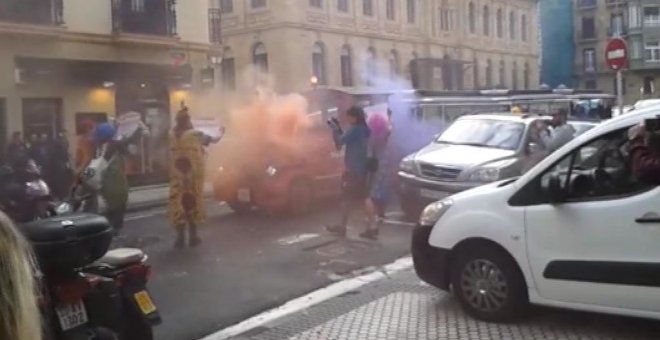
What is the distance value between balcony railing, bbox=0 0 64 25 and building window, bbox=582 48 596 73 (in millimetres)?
41340

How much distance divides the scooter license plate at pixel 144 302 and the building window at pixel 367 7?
2934 cm

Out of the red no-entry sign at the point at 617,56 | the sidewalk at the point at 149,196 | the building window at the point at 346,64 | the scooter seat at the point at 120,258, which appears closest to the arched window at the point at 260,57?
the building window at the point at 346,64

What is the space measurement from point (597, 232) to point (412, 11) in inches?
1237

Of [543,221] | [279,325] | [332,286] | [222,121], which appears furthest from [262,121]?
[543,221]

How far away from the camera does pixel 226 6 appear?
3012cm

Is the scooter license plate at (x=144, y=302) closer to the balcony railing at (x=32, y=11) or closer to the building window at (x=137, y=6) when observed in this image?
the balcony railing at (x=32, y=11)

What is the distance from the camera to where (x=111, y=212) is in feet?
31.0

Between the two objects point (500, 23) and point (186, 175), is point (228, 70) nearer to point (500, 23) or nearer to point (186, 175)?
point (186, 175)

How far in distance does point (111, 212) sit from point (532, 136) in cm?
595

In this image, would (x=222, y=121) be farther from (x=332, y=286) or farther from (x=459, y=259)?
(x=459, y=259)

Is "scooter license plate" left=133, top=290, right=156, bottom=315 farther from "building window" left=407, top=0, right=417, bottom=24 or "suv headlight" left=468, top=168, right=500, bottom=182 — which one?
"building window" left=407, top=0, right=417, bottom=24

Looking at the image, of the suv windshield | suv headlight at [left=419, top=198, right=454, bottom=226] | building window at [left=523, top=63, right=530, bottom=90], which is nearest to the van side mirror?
suv headlight at [left=419, top=198, right=454, bottom=226]

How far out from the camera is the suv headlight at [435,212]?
5.87m

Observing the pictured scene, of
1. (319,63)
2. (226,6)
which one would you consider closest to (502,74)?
(319,63)
